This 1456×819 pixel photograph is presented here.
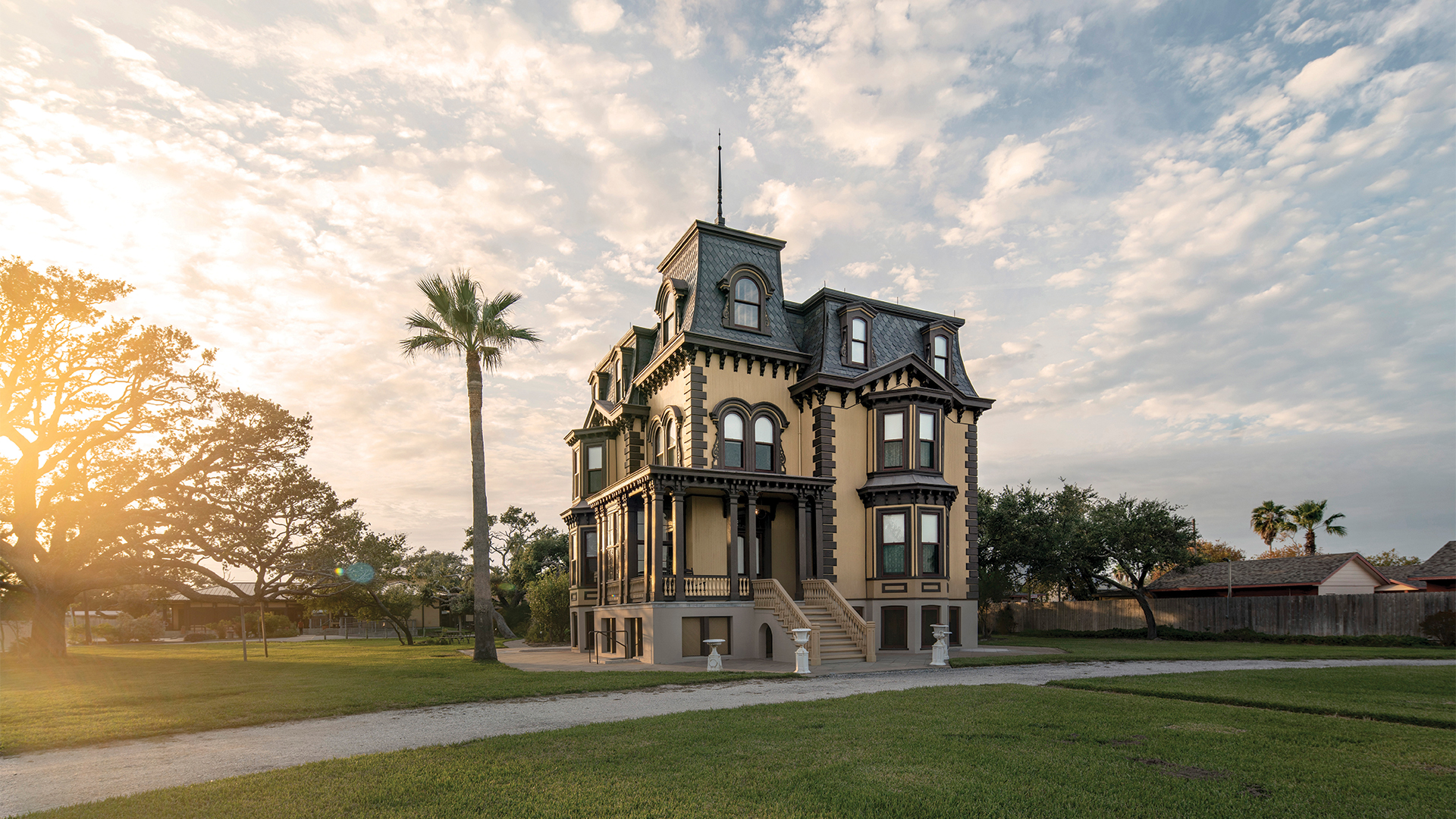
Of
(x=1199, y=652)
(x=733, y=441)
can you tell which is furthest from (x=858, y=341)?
(x=1199, y=652)

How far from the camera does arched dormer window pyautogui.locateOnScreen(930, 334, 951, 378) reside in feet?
96.6

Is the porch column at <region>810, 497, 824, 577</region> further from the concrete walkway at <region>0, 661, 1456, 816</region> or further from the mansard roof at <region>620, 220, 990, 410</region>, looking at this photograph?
the concrete walkway at <region>0, 661, 1456, 816</region>

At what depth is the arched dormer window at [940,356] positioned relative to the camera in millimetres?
29453

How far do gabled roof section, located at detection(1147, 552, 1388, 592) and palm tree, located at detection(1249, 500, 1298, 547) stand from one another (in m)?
20.5

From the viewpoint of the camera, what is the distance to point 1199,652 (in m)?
25.0

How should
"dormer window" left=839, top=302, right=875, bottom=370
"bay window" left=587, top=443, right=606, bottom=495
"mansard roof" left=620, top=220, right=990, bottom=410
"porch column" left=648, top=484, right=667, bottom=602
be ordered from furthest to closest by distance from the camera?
"bay window" left=587, top=443, right=606, bottom=495
"dormer window" left=839, top=302, right=875, bottom=370
"mansard roof" left=620, top=220, right=990, bottom=410
"porch column" left=648, top=484, right=667, bottom=602

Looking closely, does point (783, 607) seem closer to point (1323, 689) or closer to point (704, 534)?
point (704, 534)

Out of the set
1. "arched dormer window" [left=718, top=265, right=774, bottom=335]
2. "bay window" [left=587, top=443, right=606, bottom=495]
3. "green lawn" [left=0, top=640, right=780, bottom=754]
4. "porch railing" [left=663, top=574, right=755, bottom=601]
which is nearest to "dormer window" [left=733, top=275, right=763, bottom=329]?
"arched dormer window" [left=718, top=265, right=774, bottom=335]

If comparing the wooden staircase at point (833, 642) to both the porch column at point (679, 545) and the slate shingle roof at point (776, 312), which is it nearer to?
the porch column at point (679, 545)

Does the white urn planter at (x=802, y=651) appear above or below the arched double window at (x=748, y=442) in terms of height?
below

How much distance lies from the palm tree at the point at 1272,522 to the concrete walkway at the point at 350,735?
52.3m

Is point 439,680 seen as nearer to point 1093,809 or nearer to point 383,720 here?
point 383,720

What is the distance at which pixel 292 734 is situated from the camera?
1105 centimetres

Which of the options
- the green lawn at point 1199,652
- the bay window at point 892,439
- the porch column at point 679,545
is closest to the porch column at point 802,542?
the bay window at point 892,439
